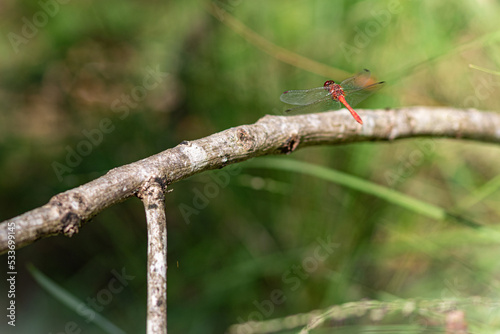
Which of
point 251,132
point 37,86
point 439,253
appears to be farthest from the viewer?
point 37,86

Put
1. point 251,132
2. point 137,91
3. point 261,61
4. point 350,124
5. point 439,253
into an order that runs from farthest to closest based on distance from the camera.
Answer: point 137,91, point 261,61, point 439,253, point 350,124, point 251,132

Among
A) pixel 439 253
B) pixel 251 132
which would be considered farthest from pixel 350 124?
pixel 439 253

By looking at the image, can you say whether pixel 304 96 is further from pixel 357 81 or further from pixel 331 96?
pixel 357 81

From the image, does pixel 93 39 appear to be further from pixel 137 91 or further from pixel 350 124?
pixel 350 124

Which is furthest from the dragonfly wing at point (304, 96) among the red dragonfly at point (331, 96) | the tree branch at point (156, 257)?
the tree branch at point (156, 257)

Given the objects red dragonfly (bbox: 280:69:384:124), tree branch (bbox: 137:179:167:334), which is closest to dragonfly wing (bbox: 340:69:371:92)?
red dragonfly (bbox: 280:69:384:124)

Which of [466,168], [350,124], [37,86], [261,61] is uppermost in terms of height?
[37,86]

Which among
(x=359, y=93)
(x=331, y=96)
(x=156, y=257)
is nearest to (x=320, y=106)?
(x=331, y=96)
